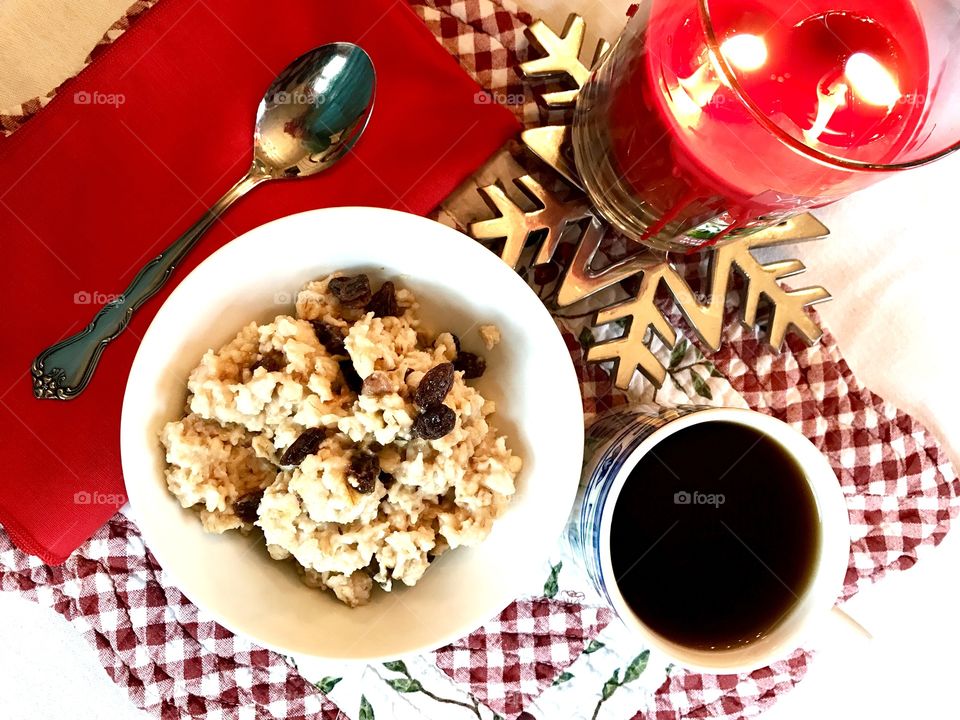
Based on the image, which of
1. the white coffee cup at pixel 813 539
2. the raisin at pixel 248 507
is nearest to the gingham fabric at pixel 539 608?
the white coffee cup at pixel 813 539

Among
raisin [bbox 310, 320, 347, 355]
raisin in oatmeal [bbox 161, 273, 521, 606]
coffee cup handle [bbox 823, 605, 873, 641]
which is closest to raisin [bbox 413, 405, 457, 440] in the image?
raisin in oatmeal [bbox 161, 273, 521, 606]

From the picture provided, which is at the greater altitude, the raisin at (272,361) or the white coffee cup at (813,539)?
the raisin at (272,361)

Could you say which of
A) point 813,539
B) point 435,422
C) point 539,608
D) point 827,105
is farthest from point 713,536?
point 827,105

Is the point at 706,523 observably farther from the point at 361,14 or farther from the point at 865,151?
the point at 361,14

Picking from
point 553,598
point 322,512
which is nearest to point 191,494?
point 322,512

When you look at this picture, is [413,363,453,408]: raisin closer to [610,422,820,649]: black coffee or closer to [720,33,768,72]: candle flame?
[610,422,820,649]: black coffee

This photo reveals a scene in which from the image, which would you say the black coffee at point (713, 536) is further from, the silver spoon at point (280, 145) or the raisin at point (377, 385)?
the silver spoon at point (280, 145)

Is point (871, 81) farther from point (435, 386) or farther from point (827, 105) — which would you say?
point (435, 386)
